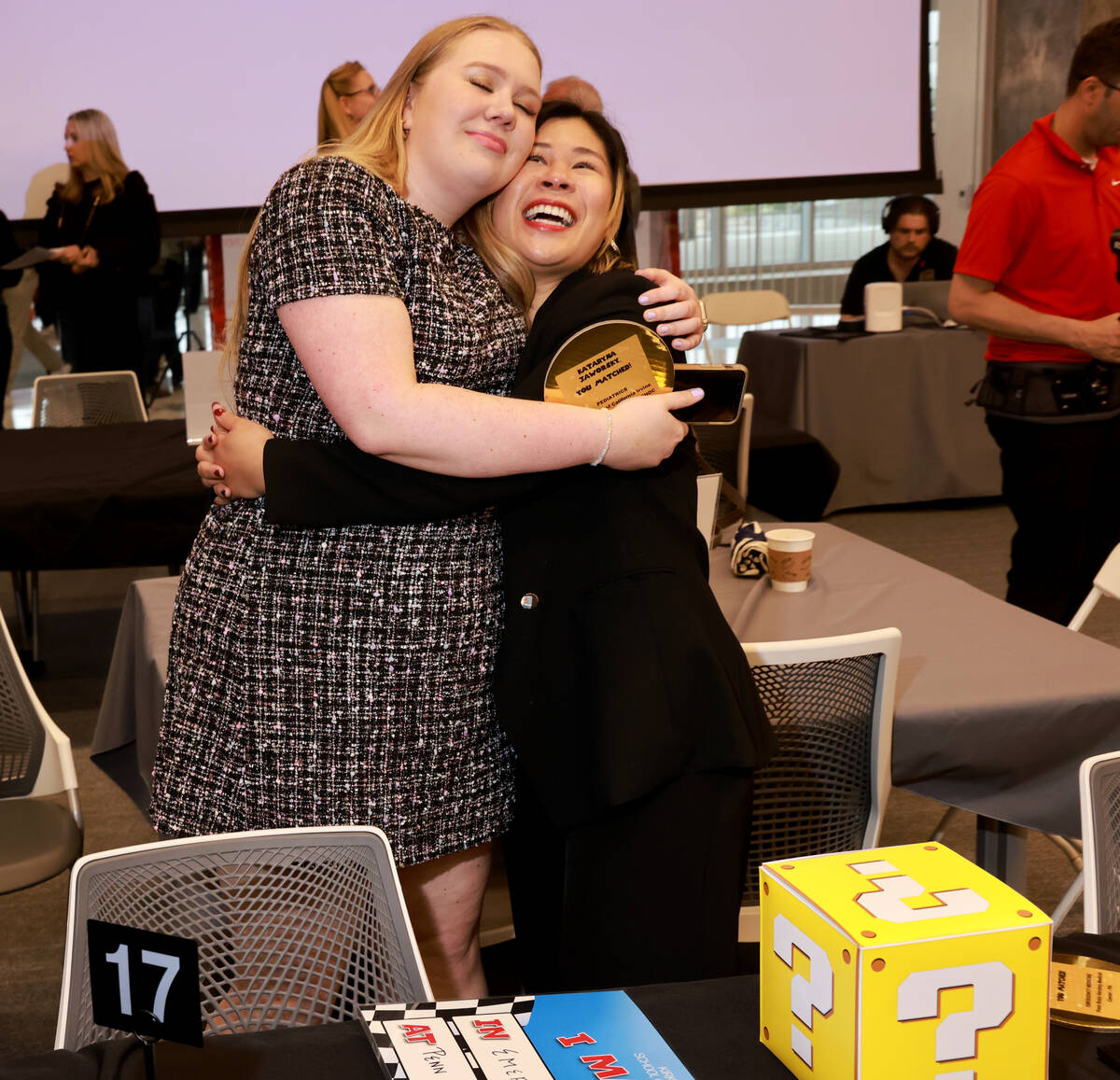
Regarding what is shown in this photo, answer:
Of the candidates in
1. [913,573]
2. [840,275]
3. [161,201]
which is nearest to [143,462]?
[913,573]

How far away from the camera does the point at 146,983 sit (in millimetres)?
814

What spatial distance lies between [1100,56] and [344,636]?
229 cm

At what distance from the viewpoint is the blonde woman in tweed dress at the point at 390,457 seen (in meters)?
1.25

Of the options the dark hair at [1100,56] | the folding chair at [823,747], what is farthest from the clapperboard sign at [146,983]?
the dark hair at [1100,56]

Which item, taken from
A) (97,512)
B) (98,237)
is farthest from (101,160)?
(97,512)

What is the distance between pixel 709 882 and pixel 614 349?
0.55 meters

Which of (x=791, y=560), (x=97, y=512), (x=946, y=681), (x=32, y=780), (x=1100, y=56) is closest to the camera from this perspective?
(x=946, y=681)

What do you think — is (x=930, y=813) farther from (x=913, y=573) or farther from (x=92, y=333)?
(x=92, y=333)

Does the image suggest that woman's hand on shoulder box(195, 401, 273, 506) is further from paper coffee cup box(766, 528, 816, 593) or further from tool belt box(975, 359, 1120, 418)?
tool belt box(975, 359, 1120, 418)

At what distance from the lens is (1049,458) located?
9.78 ft

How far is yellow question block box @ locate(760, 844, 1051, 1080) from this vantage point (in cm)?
80

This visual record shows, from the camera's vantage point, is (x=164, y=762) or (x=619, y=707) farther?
(x=164, y=762)

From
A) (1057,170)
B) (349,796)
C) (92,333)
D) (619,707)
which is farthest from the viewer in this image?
(92,333)

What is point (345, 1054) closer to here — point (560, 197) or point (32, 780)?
point (560, 197)
